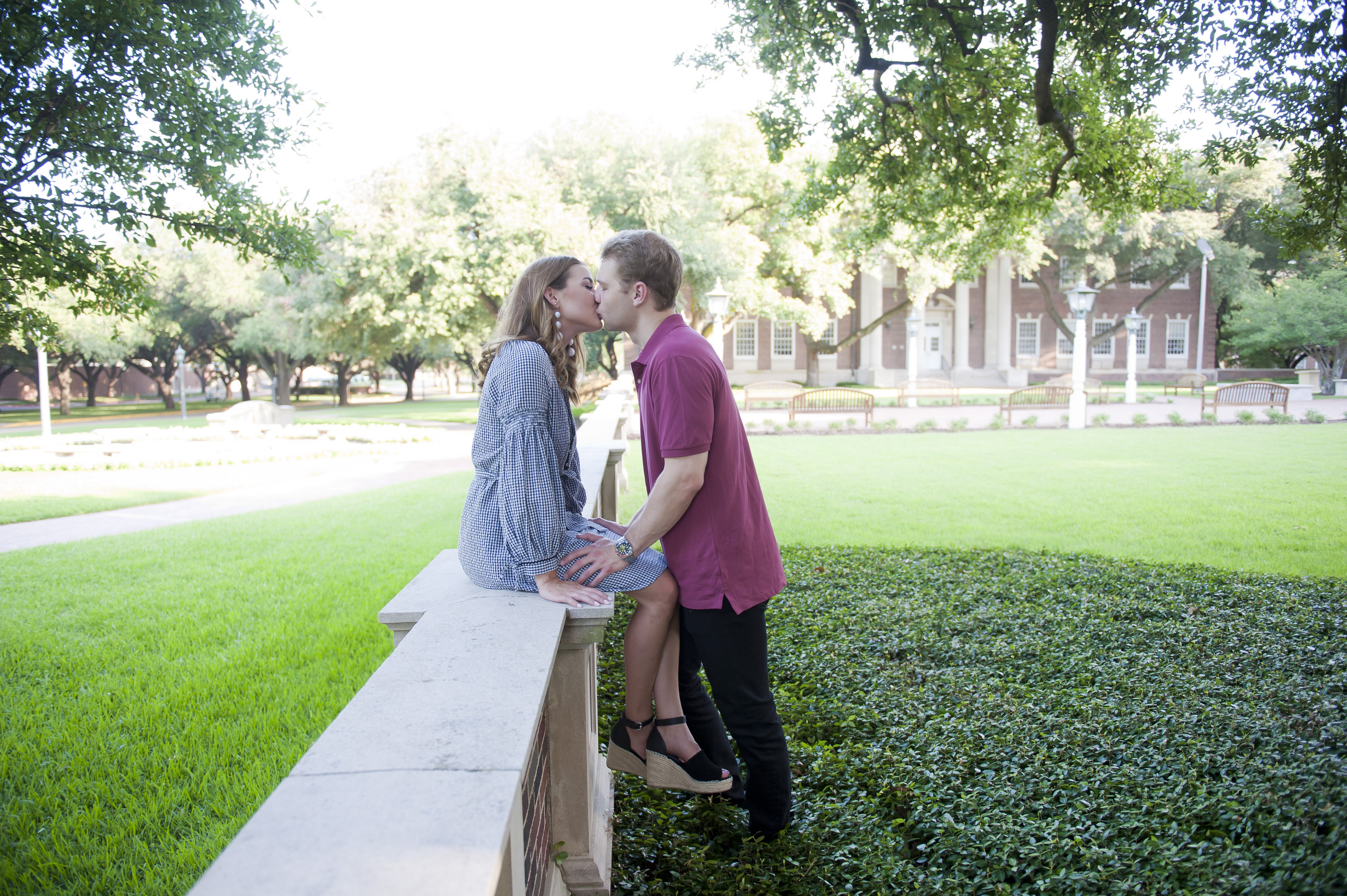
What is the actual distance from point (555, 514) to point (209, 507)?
1062cm

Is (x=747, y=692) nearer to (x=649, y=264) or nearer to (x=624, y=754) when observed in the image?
(x=624, y=754)

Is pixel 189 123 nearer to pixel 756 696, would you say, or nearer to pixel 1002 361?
pixel 756 696

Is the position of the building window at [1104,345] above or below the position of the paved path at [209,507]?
above

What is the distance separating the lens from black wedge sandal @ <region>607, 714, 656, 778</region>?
310 centimetres

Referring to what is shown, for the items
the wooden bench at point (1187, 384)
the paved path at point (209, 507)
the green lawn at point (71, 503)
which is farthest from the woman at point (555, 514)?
the wooden bench at point (1187, 384)

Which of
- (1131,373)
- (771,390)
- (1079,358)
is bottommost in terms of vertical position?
(771,390)

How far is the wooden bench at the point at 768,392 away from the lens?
28906 mm

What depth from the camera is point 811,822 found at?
133 inches

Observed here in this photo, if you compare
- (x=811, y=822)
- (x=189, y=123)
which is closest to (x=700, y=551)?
(x=811, y=822)

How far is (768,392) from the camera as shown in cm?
2933

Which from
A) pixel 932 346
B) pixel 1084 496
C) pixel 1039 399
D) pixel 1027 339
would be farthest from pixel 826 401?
pixel 1027 339

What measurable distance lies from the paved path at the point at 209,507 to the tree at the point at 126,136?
501cm

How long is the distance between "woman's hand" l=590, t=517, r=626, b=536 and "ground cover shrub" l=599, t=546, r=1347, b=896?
119cm

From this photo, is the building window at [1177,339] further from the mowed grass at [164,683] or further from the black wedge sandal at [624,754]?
the black wedge sandal at [624,754]
